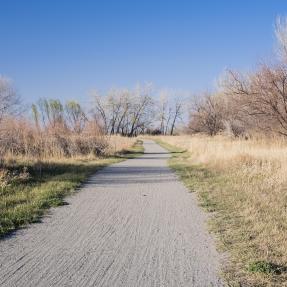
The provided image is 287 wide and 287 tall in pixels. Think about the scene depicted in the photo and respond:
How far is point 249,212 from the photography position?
7.81 metres

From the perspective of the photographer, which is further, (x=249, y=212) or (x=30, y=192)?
(x=30, y=192)

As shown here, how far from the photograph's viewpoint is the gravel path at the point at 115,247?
4.58m

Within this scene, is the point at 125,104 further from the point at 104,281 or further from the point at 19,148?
the point at 104,281

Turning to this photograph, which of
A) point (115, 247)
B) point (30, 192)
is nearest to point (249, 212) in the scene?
point (115, 247)

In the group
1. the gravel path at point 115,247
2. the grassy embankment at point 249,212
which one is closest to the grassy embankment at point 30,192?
the gravel path at point 115,247

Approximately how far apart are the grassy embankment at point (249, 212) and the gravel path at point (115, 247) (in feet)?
1.00

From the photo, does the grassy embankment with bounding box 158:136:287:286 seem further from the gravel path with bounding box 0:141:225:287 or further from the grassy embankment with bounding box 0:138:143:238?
the grassy embankment with bounding box 0:138:143:238

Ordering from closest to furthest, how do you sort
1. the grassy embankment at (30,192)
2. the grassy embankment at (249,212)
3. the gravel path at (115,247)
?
the gravel path at (115,247), the grassy embankment at (249,212), the grassy embankment at (30,192)

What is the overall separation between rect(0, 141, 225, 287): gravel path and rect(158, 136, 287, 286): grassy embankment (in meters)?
0.30

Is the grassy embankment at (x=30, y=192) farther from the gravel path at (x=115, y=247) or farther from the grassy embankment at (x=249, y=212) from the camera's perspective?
the grassy embankment at (x=249, y=212)

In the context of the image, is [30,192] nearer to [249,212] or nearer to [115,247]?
[115,247]

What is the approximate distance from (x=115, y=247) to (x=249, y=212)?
3.15m

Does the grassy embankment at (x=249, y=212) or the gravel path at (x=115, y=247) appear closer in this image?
the gravel path at (x=115, y=247)

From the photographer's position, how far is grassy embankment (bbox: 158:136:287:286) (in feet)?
15.7
